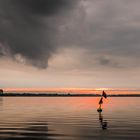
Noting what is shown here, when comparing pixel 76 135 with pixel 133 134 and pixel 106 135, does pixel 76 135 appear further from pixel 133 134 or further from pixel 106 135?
pixel 133 134

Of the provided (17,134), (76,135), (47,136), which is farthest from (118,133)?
(17,134)

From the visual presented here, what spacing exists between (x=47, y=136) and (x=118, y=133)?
27.9 feet

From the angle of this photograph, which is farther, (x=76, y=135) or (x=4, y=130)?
(x=4, y=130)

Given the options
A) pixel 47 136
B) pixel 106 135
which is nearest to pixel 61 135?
pixel 47 136

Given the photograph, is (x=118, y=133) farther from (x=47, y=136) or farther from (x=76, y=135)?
(x=47, y=136)

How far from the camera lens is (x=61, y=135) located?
39.1 meters

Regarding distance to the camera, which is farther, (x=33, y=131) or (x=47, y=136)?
(x=33, y=131)

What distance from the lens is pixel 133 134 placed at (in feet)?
131

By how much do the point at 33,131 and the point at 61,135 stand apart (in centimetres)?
535

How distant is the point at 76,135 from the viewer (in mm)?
39000

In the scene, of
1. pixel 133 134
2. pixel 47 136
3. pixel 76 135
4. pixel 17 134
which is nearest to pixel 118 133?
pixel 133 134

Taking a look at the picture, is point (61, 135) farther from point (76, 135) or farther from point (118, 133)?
point (118, 133)

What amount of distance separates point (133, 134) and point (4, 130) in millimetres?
15922

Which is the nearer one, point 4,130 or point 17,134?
point 17,134
